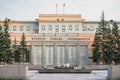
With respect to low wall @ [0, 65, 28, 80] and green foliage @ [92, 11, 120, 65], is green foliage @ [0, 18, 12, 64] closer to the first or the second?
green foliage @ [92, 11, 120, 65]

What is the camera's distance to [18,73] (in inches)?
926

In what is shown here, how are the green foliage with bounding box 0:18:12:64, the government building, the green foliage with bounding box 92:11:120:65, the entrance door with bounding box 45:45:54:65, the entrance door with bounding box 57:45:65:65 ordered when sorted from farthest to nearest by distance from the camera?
the entrance door with bounding box 57:45:65:65 → the entrance door with bounding box 45:45:54:65 → the government building → the green foliage with bounding box 92:11:120:65 → the green foliage with bounding box 0:18:12:64

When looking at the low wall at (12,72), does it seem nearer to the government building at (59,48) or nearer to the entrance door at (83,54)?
the government building at (59,48)

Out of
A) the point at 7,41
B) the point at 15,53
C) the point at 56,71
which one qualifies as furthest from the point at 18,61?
the point at 56,71

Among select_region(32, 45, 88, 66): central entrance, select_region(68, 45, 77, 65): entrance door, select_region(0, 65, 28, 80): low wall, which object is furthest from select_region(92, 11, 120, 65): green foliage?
select_region(0, 65, 28, 80): low wall

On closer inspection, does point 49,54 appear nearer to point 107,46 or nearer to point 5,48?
point 107,46

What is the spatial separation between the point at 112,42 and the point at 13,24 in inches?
1506

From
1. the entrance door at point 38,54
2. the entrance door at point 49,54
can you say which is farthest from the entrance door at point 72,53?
the entrance door at point 38,54

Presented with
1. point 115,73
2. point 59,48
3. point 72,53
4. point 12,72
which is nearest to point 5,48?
point 59,48

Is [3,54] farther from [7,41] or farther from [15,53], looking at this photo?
[15,53]

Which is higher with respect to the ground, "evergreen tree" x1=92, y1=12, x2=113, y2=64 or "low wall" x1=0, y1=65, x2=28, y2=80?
"evergreen tree" x1=92, y1=12, x2=113, y2=64

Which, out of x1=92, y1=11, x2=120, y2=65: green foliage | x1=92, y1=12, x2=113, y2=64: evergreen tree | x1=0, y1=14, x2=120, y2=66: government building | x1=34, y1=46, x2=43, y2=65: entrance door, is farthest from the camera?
x1=0, y1=14, x2=120, y2=66: government building

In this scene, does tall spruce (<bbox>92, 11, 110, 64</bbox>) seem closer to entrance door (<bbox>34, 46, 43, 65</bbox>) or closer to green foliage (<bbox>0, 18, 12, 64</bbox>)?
green foliage (<bbox>0, 18, 12, 64</bbox>)

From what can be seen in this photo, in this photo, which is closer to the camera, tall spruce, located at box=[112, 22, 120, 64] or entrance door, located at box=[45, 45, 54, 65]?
tall spruce, located at box=[112, 22, 120, 64]
